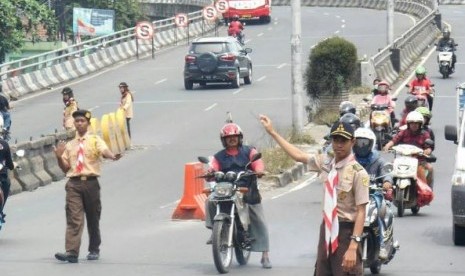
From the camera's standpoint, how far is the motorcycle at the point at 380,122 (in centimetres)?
2747

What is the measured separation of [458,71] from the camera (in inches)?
1908

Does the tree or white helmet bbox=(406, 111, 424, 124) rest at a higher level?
white helmet bbox=(406, 111, 424, 124)

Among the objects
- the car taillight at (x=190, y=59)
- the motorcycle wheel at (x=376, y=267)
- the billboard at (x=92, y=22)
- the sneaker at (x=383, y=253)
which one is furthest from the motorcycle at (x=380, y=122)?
the billboard at (x=92, y=22)

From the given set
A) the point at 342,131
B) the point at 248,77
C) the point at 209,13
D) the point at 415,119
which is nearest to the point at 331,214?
the point at 342,131

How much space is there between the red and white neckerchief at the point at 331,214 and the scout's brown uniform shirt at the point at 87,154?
220 inches

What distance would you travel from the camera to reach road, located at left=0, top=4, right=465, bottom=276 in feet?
48.5

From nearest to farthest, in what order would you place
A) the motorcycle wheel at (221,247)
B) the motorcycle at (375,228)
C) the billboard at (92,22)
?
1. the motorcycle at (375,228)
2. the motorcycle wheel at (221,247)
3. the billboard at (92,22)

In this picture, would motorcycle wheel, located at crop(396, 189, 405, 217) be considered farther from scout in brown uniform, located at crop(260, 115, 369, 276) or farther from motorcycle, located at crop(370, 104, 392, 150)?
motorcycle, located at crop(370, 104, 392, 150)

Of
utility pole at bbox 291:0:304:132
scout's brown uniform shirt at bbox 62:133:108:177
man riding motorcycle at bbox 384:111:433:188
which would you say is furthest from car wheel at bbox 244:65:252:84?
scout's brown uniform shirt at bbox 62:133:108:177

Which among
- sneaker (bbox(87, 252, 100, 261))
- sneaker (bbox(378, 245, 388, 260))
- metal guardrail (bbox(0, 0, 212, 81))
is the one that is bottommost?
metal guardrail (bbox(0, 0, 212, 81))

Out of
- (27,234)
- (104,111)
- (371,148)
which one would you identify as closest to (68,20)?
(104,111)

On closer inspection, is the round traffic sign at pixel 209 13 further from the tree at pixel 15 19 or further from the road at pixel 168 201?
the road at pixel 168 201

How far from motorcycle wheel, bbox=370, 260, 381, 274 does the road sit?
36 cm

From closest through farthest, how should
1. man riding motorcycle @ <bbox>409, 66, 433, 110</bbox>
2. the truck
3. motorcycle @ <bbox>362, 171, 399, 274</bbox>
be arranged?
motorcycle @ <bbox>362, 171, 399, 274</bbox>
man riding motorcycle @ <bbox>409, 66, 433, 110</bbox>
the truck
